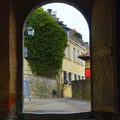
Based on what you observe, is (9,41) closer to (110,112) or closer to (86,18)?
(86,18)

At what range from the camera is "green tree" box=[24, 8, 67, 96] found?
39812 millimetres

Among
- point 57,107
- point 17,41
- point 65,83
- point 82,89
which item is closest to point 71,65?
point 65,83

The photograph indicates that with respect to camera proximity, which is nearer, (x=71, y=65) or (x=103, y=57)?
(x=103, y=57)

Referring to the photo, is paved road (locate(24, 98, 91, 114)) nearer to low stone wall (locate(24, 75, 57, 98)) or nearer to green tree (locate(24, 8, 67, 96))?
low stone wall (locate(24, 75, 57, 98))

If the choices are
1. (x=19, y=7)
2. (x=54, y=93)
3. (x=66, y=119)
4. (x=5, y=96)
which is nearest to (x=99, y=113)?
(x=66, y=119)

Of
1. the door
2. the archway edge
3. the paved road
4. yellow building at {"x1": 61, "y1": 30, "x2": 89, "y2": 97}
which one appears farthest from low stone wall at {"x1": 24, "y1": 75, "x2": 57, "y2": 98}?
the door

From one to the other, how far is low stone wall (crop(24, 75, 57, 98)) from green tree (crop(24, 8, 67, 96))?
0.98 metres

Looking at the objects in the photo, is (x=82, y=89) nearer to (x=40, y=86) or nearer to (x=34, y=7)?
(x=40, y=86)

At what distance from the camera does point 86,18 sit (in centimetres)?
1522

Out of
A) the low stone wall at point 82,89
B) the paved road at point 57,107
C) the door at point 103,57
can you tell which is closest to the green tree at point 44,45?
the low stone wall at point 82,89

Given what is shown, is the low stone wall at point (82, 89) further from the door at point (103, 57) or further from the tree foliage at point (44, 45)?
the door at point (103, 57)

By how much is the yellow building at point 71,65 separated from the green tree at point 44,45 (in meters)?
5.93

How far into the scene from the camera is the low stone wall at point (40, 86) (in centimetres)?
3456

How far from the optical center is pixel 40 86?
122ft
